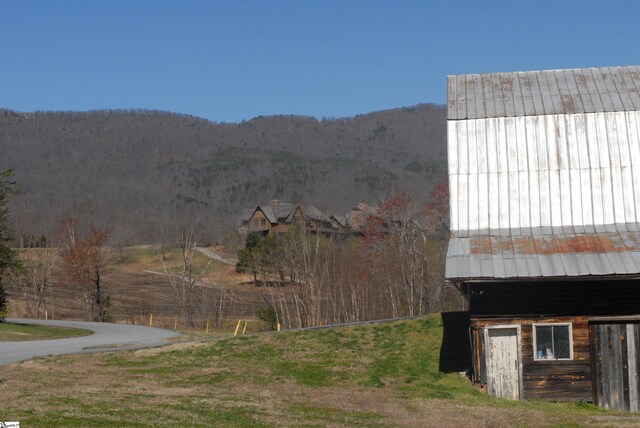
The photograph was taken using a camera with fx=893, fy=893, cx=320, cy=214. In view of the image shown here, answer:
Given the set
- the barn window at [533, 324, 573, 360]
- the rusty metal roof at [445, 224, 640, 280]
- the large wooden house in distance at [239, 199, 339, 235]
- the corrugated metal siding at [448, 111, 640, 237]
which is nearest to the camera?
the rusty metal roof at [445, 224, 640, 280]

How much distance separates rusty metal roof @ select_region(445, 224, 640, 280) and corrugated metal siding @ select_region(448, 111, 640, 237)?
44 centimetres

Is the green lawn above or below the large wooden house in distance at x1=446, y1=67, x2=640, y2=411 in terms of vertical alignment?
below

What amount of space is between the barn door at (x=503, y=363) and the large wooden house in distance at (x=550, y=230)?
3cm

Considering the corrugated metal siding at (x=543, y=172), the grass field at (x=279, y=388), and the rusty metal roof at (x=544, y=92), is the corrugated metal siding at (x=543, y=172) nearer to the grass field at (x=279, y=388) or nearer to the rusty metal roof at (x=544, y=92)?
the rusty metal roof at (x=544, y=92)

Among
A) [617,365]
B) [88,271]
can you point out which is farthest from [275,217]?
[617,365]

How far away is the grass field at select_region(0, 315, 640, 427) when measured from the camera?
18656 mm

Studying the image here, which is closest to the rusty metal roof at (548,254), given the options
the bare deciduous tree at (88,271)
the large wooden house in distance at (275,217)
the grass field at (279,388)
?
the grass field at (279,388)

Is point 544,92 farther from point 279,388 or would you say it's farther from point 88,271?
point 88,271

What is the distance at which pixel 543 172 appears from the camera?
27.7m

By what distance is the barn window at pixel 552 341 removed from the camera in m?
24.9

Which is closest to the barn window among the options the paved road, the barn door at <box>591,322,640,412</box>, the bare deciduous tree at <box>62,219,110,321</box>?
the barn door at <box>591,322,640,412</box>

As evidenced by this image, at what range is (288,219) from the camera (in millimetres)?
125062

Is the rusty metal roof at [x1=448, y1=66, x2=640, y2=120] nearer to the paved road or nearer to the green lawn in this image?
the paved road

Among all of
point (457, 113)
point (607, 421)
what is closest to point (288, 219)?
point (457, 113)
